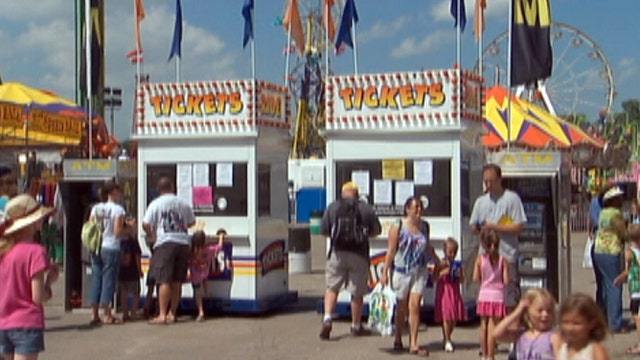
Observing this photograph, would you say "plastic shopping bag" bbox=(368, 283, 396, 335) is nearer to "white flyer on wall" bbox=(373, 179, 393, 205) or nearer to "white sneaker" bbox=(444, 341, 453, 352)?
"white sneaker" bbox=(444, 341, 453, 352)

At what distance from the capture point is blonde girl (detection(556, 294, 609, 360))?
439 cm

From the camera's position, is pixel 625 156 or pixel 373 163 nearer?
pixel 373 163

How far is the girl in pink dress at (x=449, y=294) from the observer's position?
959 cm

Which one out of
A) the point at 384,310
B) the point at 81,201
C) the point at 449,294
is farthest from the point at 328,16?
the point at 384,310

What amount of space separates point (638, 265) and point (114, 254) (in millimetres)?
5995

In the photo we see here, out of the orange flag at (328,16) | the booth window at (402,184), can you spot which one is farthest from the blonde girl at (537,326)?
the orange flag at (328,16)

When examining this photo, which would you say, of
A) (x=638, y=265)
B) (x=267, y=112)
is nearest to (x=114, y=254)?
(x=267, y=112)

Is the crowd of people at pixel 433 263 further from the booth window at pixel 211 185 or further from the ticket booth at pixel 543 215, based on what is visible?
the booth window at pixel 211 185

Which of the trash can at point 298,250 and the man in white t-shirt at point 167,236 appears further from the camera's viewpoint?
the trash can at point 298,250

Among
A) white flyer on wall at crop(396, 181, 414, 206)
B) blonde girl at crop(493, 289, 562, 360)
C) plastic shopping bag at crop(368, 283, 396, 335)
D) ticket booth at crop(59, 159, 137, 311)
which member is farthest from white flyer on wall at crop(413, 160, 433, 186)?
blonde girl at crop(493, 289, 562, 360)

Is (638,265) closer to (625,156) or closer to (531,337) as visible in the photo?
(531,337)

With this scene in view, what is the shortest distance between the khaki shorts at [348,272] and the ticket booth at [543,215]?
202cm

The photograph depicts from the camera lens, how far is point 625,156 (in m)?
36.4

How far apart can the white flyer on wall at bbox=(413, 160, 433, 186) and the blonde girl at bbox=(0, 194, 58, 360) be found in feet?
18.8
